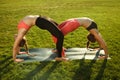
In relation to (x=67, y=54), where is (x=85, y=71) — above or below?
below

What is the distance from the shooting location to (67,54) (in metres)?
7.86

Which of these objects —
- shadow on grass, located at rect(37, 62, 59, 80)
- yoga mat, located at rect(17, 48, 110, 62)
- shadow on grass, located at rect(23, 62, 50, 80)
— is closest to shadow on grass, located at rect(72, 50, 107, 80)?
yoga mat, located at rect(17, 48, 110, 62)

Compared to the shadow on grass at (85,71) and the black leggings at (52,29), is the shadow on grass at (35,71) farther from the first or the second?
the shadow on grass at (85,71)

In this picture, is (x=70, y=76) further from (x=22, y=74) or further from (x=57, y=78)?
(x=22, y=74)

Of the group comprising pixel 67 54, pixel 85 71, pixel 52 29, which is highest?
pixel 52 29

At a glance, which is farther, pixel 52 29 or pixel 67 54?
pixel 67 54

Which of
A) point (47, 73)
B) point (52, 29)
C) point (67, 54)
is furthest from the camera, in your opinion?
point (67, 54)

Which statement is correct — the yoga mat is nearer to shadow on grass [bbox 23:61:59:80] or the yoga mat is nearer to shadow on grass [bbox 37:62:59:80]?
shadow on grass [bbox 23:61:59:80]

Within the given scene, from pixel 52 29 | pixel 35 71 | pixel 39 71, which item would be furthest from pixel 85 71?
pixel 52 29

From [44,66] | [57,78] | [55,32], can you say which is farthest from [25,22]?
[57,78]

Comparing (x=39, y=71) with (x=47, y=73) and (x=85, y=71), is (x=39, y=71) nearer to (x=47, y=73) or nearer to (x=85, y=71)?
(x=47, y=73)

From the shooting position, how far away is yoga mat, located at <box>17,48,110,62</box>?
750 centimetres

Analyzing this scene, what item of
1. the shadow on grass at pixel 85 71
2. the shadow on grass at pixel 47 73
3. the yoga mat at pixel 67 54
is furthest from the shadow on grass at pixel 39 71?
the shadow on grass at pixel 85 71

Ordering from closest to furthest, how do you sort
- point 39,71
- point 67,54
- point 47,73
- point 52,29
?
point 47,73, point 39,71, point 52,29, point 67,54
